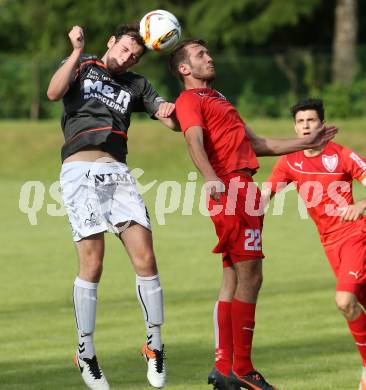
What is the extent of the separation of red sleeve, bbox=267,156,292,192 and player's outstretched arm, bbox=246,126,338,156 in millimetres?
746

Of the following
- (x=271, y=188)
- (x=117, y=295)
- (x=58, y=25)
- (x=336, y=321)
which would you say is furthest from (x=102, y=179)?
(x=58, y=25)

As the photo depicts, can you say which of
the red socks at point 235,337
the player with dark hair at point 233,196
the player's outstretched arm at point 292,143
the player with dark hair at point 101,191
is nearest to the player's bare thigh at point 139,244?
the player with dark hair at point 101,191

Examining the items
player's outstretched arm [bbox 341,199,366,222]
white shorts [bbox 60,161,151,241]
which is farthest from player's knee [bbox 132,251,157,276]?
player's outstretched arm [bbox 341,199,366,222]

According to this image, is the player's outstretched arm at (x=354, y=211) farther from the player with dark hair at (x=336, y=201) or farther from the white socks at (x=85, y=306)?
the white socks at (x=85, y=306)

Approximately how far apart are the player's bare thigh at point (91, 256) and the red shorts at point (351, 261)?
6.22 feet

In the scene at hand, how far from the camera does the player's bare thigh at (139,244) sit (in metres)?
8.95

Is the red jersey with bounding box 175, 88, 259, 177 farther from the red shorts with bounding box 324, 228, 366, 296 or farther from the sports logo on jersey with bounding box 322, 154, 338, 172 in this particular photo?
the red shorts with bounding box 324, 228, 366, 296

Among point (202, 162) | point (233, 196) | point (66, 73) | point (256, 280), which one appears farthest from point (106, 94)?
point (256, 280)

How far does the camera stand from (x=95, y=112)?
9.05m

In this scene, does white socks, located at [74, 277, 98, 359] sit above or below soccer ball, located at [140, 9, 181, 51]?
below

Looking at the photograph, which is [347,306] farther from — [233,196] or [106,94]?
[106,94]

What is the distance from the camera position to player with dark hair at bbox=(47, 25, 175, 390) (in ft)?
29.6

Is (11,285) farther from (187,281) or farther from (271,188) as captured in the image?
(271,188)

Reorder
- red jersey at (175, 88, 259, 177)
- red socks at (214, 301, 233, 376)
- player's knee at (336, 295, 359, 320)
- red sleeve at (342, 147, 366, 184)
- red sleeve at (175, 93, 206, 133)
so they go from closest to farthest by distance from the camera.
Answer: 1. red sleeve at (175, 93, 206, 133)
2. red jersey at (175, 88, 259, 177)
3. red socks at (214, 301, 233, 376)
4. player's knee at (336, 295, 359, 320)
5. red sleeve at (342, 147, 366, 184)
